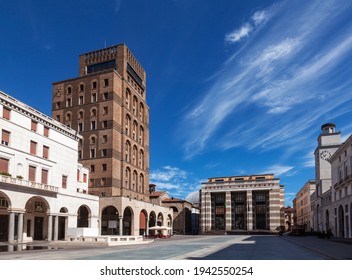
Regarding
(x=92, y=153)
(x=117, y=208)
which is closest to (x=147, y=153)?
(x=92, y=153)

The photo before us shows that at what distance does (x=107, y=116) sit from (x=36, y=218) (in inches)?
957

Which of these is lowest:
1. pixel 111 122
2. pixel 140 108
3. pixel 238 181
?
pixel 238 181

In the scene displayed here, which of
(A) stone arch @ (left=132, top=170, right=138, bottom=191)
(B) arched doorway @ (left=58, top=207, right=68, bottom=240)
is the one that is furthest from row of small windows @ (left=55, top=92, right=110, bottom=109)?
(B) arched doorway @ (left=58, top=207, right=68, bottom=240)

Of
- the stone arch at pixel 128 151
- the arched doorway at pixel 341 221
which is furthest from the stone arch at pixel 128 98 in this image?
the arched doorway at pixel 341 221

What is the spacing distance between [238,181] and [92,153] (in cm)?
5444

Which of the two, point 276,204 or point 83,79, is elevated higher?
point 83,79

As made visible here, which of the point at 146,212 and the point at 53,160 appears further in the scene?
the point at 146,212

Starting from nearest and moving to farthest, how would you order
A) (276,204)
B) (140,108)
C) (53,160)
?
(53,160), (140,108), (276,204)

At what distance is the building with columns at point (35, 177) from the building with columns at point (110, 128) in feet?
29.1

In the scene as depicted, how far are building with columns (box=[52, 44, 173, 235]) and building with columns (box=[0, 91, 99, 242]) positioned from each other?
8872 millimetres

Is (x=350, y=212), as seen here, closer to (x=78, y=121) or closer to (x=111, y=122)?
(x=111, y=122)

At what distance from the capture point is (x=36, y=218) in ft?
160
